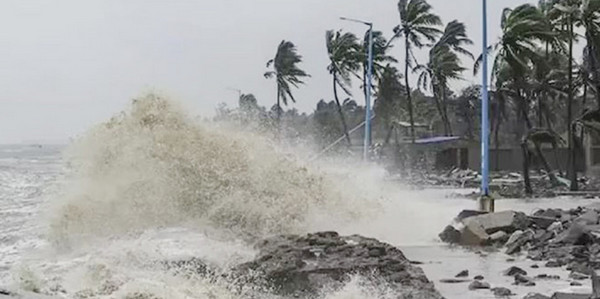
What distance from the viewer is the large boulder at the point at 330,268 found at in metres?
11.1

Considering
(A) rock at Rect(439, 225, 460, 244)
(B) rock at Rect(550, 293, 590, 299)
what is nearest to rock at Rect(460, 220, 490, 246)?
(A) rock at Rect(439, 225, 460, 244)

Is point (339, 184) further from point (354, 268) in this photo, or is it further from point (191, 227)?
point (354, 268)

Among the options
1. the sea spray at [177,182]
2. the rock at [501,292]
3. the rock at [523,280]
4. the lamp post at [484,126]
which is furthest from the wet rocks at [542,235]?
the sea spray at [177,182]

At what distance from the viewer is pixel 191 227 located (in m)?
18.0

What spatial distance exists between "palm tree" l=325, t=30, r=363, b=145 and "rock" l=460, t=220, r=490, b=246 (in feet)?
141

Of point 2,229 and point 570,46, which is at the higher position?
point 570,46

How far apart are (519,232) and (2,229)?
40.2ft

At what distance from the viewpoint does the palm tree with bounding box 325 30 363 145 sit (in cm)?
6019

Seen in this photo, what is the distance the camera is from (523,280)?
1135 centimetres

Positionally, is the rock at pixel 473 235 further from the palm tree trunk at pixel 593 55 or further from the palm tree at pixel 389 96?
the palm tree at pixel 389 96

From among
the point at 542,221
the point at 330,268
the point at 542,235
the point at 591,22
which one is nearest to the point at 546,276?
the point at 330,268

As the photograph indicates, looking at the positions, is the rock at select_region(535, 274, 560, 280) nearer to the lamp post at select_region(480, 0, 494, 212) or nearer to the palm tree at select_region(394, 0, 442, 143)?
the lamp post at select_region(480, 0, 494, 212)

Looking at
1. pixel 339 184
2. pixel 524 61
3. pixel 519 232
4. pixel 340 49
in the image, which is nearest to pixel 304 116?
pixel 340 49

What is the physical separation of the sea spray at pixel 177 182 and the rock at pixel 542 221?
4.52 meters
